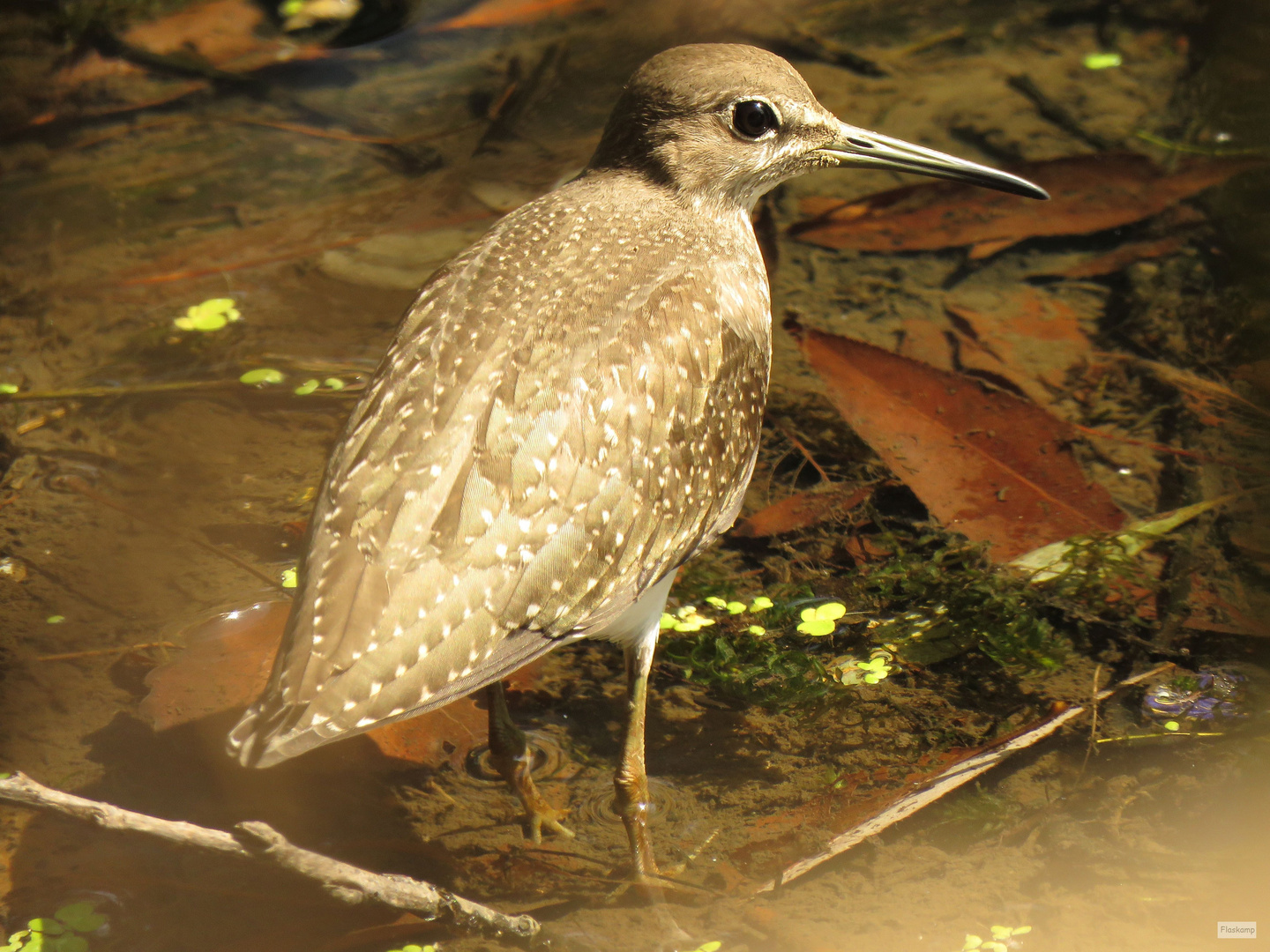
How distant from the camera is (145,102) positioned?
638 cm

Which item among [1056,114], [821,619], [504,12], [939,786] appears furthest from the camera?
[504,12]

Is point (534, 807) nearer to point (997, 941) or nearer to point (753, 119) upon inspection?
point (997, 941)

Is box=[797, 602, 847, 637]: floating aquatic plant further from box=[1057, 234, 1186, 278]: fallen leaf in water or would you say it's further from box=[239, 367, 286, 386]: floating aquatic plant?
box=[239, 367, 286, 386]: floating aquatic plant

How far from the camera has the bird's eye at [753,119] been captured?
385 cm

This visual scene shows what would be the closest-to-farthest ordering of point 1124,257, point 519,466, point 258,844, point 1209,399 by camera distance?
point 258,844
point 519,466
point 1209,399
point 1124,257

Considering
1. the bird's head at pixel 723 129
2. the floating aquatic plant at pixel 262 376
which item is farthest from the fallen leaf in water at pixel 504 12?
the bird's head at pixel 723 129

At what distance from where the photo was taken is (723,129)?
153 inches

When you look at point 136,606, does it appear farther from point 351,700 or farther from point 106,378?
point 351,700

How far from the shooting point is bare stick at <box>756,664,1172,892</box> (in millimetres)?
3334

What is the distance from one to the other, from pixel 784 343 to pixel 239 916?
10.0ft

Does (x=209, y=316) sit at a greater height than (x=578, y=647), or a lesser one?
greater

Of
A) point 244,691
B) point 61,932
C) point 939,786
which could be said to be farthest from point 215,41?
point 939,786

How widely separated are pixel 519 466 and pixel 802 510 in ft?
5.47

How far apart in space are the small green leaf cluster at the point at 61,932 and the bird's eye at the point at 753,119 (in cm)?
304
